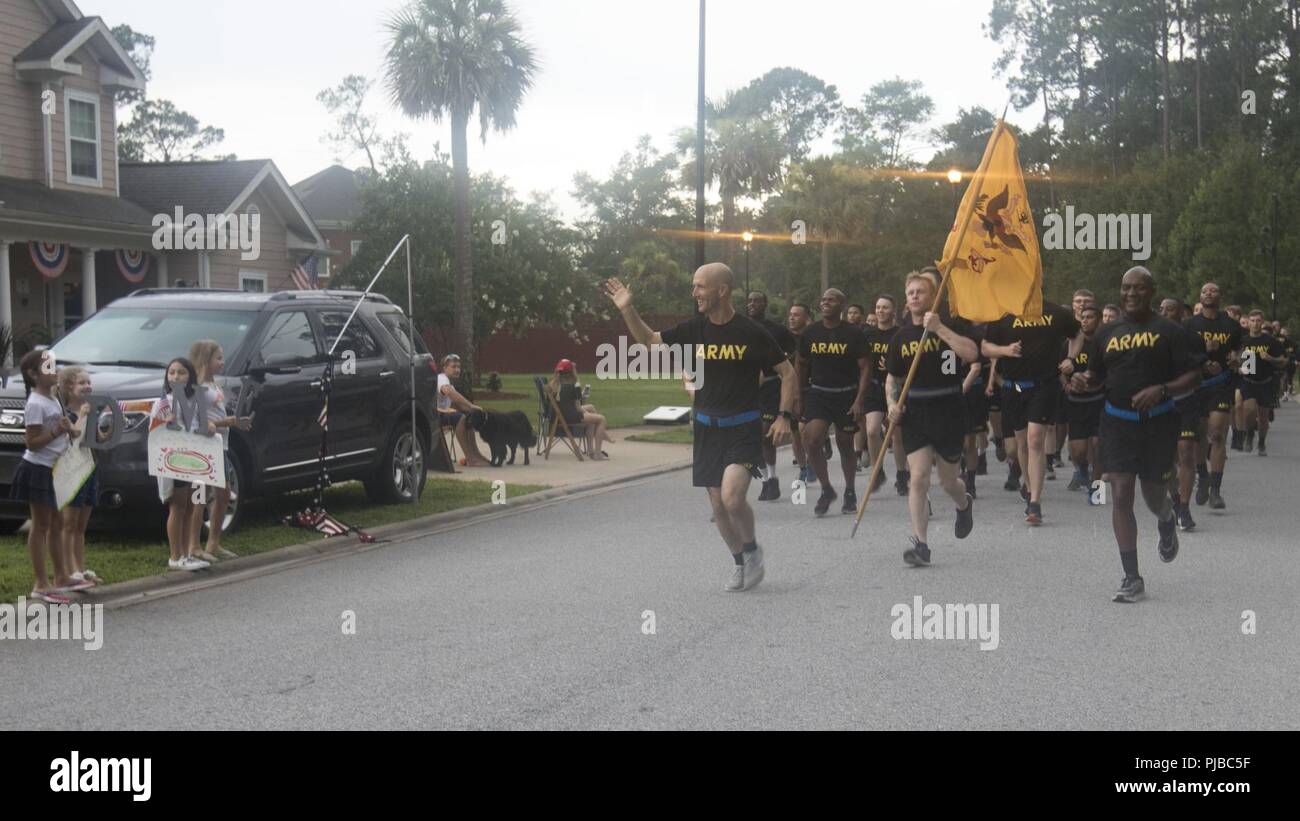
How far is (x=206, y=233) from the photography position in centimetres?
2783

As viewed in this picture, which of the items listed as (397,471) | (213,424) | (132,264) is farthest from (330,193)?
(213,424)

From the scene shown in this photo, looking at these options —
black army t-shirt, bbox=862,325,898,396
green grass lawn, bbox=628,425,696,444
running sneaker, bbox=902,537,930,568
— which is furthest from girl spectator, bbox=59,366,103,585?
green grass lawn, bbox=628,425,696,444

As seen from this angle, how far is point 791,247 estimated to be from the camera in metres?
73.9

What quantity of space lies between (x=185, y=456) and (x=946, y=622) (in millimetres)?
5217

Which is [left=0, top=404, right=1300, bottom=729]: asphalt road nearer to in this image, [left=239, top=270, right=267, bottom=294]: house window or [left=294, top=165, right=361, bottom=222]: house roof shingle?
[left=239, top=270, right=267, bottom=294]: house window

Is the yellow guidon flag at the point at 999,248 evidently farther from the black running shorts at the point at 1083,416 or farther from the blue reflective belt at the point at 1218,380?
the blue reflective belt at the point at 1218,380

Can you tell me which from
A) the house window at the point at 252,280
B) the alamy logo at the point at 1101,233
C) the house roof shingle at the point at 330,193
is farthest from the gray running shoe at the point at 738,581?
the house roof shingle at the point at 330,193

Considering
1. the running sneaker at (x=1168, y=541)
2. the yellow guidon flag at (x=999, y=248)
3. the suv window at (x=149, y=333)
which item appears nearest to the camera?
the running sneaker at (x=1168, y=541)

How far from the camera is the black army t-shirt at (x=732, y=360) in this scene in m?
9.42

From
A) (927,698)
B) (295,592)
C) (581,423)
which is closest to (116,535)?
(295,592)

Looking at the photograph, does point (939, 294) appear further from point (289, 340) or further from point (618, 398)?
point (618, 398)

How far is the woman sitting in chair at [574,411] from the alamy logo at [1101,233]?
86.6 feet

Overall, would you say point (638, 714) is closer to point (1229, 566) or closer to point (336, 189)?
point (1229, 566)

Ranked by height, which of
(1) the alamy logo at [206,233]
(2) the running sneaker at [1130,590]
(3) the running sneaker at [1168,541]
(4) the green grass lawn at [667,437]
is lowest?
(4) the green grass lawn at [667,437]
